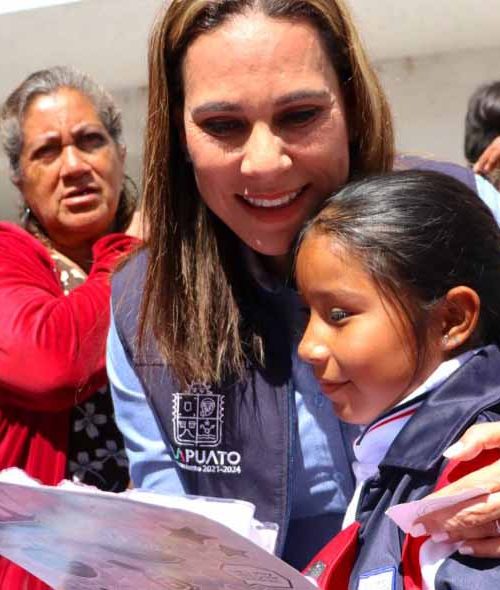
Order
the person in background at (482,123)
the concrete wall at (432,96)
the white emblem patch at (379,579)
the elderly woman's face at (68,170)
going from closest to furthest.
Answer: the white emblem patch at (379,579) → the elderly woman's face at (68,170) → the person in background at (482,123) → the concrete wall at (432,96)

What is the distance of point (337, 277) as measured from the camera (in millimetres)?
1435

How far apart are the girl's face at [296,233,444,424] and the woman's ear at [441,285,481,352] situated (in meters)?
0.02

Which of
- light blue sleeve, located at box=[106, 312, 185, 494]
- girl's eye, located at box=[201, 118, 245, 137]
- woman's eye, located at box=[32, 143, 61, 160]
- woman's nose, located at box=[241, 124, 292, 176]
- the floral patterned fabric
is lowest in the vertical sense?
the floral patterned fabric

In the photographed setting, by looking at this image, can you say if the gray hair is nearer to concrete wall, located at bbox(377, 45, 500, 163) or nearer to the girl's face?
the girl's face

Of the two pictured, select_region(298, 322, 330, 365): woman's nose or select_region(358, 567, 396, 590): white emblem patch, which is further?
select_region(298, 322, 330, 365): woman's nose

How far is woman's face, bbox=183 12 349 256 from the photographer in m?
1.50

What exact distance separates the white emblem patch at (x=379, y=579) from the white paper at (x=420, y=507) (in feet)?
0.20

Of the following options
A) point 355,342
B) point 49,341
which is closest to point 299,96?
point 355,342

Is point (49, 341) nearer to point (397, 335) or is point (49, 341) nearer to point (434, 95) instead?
point (397, 335)

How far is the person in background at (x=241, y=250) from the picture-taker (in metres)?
1.52

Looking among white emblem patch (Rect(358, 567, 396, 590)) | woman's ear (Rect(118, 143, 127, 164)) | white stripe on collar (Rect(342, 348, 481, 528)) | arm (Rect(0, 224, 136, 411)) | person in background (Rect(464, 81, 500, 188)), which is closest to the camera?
white emblem patch (Rect(358, 567, 396, 590))

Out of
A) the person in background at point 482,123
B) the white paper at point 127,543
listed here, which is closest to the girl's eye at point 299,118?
the white paper at point 127,543

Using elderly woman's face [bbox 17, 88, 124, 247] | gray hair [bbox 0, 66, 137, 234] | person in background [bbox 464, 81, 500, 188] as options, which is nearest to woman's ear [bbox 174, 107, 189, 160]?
elderly woman's face [bbox 17, 88, 124, 247]

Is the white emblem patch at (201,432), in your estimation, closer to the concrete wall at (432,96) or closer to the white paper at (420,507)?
the white paper at (420,507)
